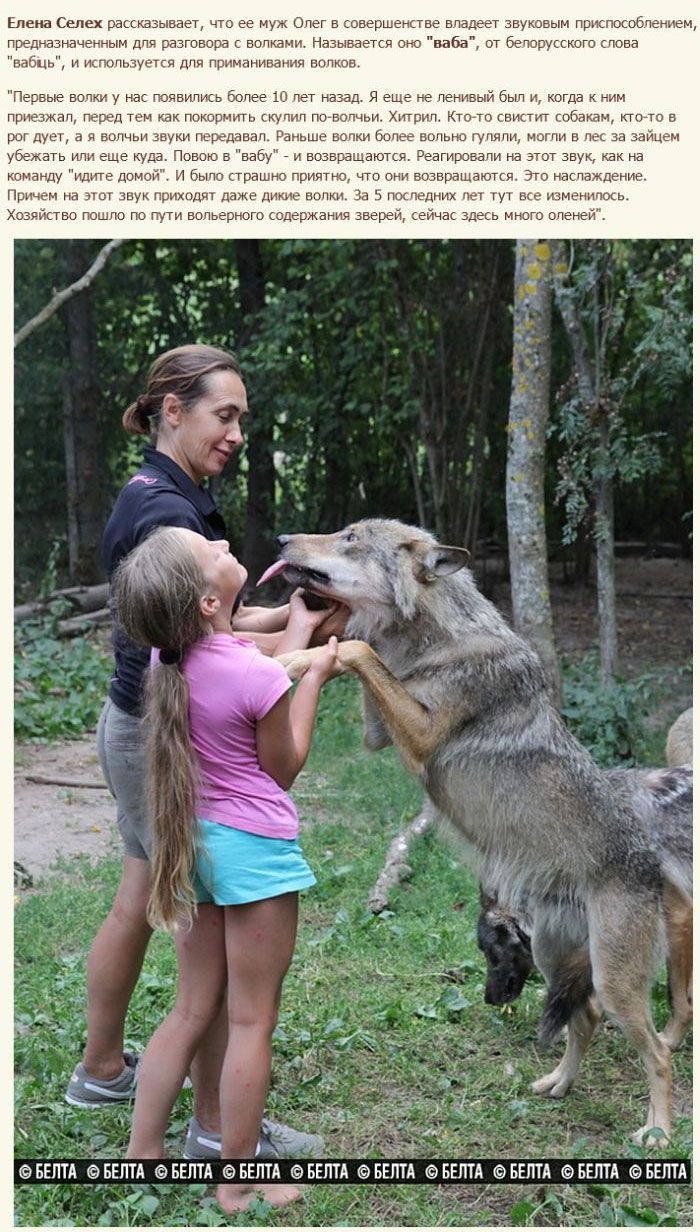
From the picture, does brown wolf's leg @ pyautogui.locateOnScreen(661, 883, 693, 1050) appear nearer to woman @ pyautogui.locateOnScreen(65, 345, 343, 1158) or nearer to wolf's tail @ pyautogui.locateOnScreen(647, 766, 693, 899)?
wolf's tail @ pyautogui.locateOnScreen(647, 766, 693, 899)

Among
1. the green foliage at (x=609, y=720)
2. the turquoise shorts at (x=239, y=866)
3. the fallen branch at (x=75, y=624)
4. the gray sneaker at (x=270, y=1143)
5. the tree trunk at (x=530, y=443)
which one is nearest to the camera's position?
the turquoise shorts at (x=239, y=866)

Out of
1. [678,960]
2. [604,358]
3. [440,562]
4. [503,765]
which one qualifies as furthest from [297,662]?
[604,358]

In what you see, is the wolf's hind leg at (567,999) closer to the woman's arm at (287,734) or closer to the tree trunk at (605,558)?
the woman's arm at (287,734)

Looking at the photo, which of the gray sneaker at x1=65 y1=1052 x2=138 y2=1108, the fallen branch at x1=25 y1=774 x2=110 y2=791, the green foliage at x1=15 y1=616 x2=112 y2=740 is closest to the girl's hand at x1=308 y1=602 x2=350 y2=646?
the gray sneaker at x1=65 y1=1052 x2=138 y2=1108

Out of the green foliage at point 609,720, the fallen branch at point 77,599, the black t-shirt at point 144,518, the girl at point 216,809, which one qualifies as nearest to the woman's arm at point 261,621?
the black t-shirt at point 144,518

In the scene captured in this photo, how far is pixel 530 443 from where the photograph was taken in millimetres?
8078

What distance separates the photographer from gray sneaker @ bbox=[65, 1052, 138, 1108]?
4.27 meters

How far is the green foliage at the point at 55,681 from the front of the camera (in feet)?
33.2

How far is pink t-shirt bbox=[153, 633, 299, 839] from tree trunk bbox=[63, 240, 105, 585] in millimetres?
11835

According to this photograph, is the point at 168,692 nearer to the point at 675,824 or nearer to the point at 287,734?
the point at 287,734

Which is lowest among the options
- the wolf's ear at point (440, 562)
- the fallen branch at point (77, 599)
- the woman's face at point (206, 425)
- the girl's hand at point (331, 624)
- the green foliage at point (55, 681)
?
the green foliage at point (55, 681)

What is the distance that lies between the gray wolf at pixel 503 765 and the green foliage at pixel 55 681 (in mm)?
5991

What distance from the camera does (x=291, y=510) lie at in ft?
48.4

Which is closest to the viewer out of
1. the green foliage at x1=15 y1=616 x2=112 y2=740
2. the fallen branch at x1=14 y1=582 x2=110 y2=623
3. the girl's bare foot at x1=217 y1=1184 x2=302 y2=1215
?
the girl's bare foot at x1=217 y1=1184 x2=302 y2=1215
